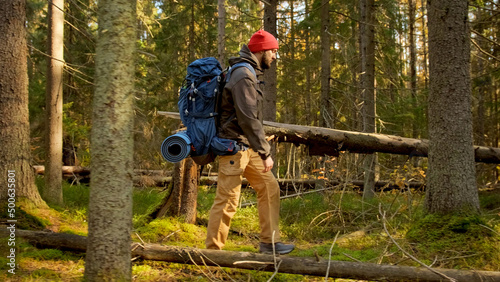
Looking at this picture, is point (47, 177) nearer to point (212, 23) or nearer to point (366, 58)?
point (366, 58)

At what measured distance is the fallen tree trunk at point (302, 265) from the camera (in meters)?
3.72

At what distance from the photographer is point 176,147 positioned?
4469 mm

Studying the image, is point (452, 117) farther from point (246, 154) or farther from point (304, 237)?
point (304, 237)

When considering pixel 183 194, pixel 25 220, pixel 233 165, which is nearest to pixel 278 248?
pixel 233 165

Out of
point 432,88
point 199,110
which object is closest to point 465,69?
point 432,88

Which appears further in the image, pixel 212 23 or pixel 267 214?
pixel 212 23

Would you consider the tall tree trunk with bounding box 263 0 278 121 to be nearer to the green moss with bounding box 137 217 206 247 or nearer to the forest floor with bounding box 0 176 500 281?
the forest floor with bounding box 0 176 500 281

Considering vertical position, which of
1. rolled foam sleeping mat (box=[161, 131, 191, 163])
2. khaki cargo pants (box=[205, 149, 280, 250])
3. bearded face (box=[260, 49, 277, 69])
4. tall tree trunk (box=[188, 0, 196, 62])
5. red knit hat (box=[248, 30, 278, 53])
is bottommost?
khaki cargo pants (box=[205, 149, 280, 250])

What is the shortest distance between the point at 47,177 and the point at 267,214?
564cm

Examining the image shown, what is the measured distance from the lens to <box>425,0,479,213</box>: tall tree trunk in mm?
5297

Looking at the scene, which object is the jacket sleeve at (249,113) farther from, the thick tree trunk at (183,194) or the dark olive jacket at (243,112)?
the thick tree trunk at (183,194)

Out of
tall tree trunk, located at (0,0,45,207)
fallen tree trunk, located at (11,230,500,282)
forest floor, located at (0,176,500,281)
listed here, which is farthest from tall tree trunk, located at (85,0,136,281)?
tall tree trunk, located at (0,0,45,207)

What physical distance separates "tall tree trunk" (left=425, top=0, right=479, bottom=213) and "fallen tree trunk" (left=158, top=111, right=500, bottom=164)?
2101mm

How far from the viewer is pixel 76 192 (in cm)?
948
